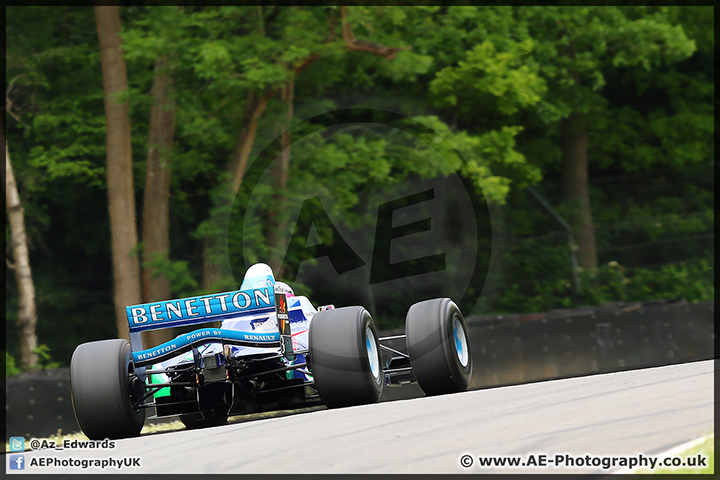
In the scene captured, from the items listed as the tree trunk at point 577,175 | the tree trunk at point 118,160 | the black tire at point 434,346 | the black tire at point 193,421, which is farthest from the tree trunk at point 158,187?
the tree trunk at point 577,175

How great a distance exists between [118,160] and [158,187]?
0.90m

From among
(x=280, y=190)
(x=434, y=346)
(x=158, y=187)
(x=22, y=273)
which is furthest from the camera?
(x=22, y=273)

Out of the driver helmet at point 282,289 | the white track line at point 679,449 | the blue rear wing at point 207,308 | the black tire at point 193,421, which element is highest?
the driver helmet at point 282,289

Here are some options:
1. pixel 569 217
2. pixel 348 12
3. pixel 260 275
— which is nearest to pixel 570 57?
pixel 569 217

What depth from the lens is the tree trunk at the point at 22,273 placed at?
18719 millimetres

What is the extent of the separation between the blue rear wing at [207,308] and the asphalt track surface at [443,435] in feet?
3.01

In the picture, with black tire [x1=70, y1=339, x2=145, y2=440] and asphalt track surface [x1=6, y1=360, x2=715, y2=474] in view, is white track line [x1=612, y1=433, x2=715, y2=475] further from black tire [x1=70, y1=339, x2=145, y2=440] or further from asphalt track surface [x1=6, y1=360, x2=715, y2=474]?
black tire [x1=70, y1=339, x2=145, y2=440]

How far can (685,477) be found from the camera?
4621 mm

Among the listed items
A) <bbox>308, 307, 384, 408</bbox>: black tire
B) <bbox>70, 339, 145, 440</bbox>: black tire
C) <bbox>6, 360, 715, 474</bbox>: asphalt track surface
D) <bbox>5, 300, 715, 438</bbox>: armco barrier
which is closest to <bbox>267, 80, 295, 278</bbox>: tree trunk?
<bbox>5, 300, 715, 438</bbox>: armco barrier

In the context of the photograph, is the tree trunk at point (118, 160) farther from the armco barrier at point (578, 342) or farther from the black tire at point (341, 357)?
the black tire at point (341, 357)

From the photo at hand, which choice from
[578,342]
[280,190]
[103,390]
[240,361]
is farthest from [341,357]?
[280,190]

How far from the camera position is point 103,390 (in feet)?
25.3

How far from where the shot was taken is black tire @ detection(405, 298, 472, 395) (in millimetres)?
8312

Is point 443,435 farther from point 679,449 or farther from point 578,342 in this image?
point 578,342
